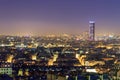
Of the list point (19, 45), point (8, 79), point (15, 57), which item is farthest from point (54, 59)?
point (8, 79)

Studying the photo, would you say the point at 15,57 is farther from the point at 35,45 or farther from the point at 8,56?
the point at 35,45

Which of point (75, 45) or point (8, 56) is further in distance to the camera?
point (75, 45)

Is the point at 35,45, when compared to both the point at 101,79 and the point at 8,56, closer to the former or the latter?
the point at 8,56

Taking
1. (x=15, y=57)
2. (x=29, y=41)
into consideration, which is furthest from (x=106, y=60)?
(x=29, y=41)

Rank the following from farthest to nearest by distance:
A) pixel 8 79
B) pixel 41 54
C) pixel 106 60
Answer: pixel 41 54 < pixel 106 60 < pixel 8 79

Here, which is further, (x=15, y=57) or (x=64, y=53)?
(x=64, y=53)

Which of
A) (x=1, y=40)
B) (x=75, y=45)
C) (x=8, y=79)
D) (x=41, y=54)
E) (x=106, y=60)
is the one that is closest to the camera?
(x=8, y=79)

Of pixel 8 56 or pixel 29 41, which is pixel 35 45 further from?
pixel 8 56

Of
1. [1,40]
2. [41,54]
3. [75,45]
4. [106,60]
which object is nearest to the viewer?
[106,60]

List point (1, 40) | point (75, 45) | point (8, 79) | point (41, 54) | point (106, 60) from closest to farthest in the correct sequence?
point (8, 79) → point (106, 60) → point (41, 54) → point (1, 40) → point (75, 45)
